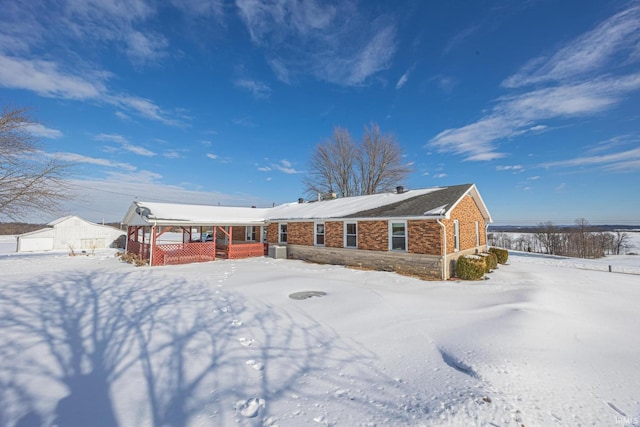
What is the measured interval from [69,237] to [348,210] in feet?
107

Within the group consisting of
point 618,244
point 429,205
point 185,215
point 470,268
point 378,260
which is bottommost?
point 618,244

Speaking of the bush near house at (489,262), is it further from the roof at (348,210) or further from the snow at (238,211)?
the snow at (238,211)

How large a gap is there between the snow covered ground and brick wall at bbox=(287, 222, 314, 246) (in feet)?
28.2

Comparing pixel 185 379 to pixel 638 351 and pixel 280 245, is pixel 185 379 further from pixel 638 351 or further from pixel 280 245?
pixel 280 245

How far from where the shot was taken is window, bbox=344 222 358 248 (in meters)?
15.0

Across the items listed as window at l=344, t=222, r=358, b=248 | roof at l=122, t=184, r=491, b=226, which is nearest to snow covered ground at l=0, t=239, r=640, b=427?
roof at l=122, t=184, r=491, b=226

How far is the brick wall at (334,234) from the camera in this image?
15.4 metres

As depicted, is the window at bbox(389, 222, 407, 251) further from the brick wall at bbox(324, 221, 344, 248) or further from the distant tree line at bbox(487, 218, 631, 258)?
the distant tree line at bbox(487, 218, 631, 258)

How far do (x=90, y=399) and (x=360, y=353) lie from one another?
3.89m

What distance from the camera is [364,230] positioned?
14.3 meters

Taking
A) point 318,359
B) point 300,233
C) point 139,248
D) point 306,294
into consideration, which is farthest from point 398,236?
point 139,248

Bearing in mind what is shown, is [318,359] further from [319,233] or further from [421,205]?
[319,233]

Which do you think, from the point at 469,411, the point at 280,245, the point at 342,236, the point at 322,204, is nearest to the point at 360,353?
the point at 469,411

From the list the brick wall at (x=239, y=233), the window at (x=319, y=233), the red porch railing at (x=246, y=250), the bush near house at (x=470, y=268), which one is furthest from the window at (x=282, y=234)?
the bush near house at (x=470, y=268)
